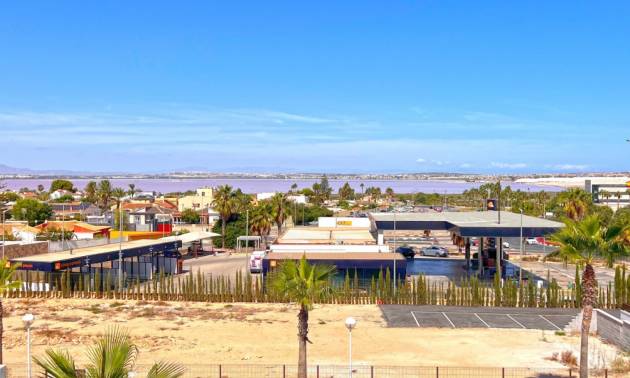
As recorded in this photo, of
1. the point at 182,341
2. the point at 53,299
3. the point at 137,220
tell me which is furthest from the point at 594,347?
the point at 137,220

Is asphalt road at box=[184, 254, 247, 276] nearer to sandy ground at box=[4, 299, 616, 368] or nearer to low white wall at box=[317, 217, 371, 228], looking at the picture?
low white wall at box=[317, 217, 371, 228]

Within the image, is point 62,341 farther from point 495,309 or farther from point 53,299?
point 495,309

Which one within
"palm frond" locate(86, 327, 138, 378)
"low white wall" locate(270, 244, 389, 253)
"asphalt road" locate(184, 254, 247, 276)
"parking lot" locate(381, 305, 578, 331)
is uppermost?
"palm frond" locate(86, 327, 138, 378)

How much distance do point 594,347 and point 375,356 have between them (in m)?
9.77

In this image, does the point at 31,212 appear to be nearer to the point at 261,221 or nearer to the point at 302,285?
the point at 261,221

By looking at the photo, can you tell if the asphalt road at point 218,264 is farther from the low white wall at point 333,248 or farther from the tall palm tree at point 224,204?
the low white wall at point 333,248

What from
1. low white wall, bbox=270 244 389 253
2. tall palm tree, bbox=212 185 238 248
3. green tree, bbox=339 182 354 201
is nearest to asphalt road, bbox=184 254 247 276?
tall palm tree, bbox=212 185 238 248

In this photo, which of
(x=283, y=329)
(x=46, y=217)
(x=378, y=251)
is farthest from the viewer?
(x=46, y=217)

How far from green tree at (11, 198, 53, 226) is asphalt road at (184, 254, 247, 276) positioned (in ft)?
120

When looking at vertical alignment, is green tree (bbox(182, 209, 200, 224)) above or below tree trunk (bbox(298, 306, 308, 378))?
below

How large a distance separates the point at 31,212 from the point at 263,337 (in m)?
70.4

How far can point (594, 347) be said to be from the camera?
2600 cm

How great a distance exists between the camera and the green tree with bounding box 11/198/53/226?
85.6 metres

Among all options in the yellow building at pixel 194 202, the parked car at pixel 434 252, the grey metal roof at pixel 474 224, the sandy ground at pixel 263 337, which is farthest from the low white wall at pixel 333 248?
the yellow building at pixel 194 202
